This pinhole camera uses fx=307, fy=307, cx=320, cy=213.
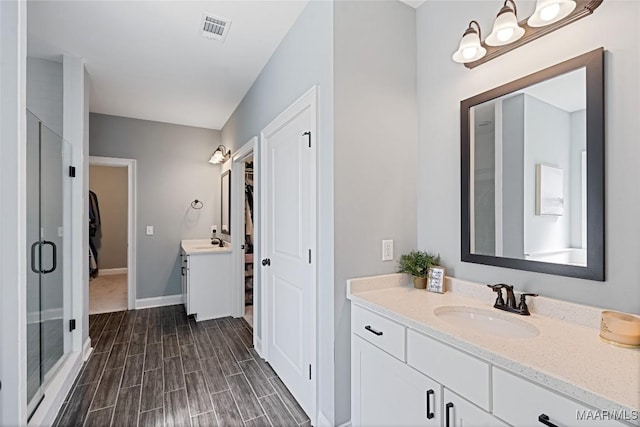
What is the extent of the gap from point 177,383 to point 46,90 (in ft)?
9.18

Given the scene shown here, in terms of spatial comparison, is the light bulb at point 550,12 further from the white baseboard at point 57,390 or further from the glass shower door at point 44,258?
the white baseboard at point 57,390

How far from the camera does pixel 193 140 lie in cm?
479

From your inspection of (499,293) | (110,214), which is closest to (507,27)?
(499,293)

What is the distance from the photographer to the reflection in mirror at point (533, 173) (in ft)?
4.33

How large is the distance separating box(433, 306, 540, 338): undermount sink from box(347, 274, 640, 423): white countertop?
3 cm

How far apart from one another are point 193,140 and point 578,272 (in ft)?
15.9

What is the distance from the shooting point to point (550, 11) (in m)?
1.29

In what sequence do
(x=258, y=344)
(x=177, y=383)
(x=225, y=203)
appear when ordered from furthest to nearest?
(x=225, y=203)
(x=258, y=344)
(x=177, y=383)

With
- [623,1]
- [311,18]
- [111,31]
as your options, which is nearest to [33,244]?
[111,31]

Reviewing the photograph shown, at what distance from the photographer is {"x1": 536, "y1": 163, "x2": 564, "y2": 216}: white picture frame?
4.52 feet

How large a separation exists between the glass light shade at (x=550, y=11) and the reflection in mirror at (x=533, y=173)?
0.79 feet

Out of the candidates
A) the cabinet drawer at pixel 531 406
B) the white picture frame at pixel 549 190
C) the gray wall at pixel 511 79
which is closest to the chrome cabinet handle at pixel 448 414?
the cabinet drawer at pixel 531 406

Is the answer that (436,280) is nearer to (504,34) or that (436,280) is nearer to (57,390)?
(504,34)

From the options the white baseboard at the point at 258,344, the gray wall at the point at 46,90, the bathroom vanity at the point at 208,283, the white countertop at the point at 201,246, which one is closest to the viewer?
the gray wall at the point at 46,90
